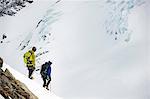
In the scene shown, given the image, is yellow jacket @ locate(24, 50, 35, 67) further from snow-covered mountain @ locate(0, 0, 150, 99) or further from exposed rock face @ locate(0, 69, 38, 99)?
snow-covered mountain @ locate(0, 0, 150, 99)

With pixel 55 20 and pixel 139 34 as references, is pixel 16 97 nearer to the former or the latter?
pixel 139 34

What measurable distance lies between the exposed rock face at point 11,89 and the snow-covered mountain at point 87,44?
9758 mm

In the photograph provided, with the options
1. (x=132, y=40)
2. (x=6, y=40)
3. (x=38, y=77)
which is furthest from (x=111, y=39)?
(x=6, y=40)

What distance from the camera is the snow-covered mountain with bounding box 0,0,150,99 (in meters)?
23.0

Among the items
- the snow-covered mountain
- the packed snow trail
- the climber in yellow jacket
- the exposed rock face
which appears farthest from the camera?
the snow-covered mountain

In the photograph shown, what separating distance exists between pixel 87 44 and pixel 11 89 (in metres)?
16.4

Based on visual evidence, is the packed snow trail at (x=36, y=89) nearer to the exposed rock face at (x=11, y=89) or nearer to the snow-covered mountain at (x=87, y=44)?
the exposed rock face at (x=11, y=89)

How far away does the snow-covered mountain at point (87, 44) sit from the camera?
22953 millimetres

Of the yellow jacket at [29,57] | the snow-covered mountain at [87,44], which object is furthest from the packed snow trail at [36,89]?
the snow-covered mountain at [87,44]

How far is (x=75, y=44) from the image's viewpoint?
27.6 meters

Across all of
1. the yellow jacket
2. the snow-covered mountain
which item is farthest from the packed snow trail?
the snow-covered mountain

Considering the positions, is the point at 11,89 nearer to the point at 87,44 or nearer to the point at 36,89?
the point at 36,89

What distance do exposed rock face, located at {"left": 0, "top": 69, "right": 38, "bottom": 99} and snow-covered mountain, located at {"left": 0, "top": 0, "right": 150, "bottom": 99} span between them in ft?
32.0

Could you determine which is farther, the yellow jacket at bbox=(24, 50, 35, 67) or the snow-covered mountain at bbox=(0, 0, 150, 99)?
the snow-covered mountain at bbox=(0, 0, 150, 99)
